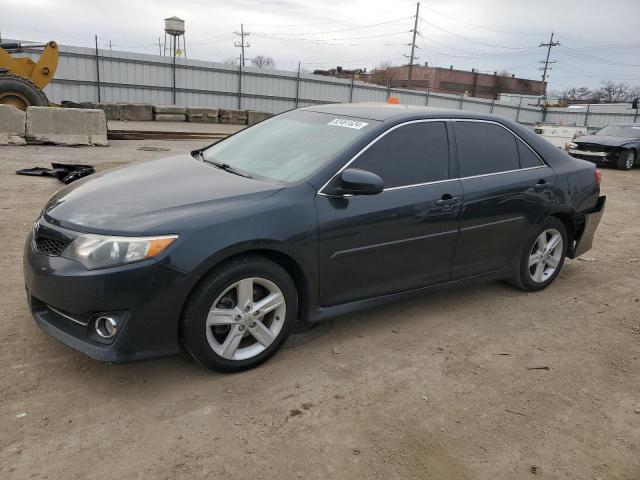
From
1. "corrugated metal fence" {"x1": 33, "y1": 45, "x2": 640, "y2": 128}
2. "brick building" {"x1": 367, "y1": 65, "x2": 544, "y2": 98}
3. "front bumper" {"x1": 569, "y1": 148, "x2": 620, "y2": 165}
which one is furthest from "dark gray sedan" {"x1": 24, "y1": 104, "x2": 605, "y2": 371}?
"brick building" {"x1": 367, "y1": 65, "x2": 544, "y2": 98}

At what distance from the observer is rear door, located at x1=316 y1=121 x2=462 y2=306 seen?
3355mm

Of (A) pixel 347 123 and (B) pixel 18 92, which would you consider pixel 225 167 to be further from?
(B) pixel 18 92

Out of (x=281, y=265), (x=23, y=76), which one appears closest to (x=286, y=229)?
(x=281, y=265)

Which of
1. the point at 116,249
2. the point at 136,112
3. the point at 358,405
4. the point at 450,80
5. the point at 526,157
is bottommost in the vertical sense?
the point at 358,405

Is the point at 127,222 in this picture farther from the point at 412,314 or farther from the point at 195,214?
the point at 412,314

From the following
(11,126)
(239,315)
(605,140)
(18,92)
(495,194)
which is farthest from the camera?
(605,140)

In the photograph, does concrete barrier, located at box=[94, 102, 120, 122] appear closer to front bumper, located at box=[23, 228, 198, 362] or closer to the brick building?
front bumper, located at box=[23, 228, 198, 362]

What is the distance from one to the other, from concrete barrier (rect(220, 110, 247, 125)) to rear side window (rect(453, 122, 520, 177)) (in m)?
19.0

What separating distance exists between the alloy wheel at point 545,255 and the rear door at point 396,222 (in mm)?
1182

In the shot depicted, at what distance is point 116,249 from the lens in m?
2.72

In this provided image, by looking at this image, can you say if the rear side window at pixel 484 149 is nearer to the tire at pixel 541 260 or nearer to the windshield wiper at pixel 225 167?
the tire at pixel 541 260

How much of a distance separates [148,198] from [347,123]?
1.57 meters

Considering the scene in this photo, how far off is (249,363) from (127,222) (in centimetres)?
110

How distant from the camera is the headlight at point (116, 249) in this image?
8.90 feet
